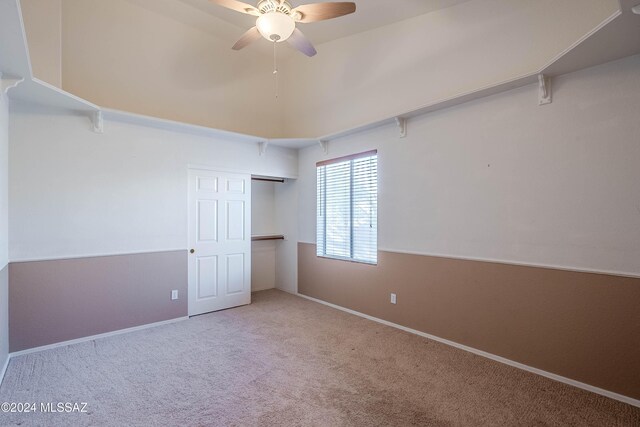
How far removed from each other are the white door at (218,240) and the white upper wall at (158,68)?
3.38ft

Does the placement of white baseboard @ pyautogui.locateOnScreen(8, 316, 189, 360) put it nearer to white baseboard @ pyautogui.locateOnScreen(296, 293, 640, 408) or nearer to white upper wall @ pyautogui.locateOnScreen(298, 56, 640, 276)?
white baseboard @ pyautogui.locateOnScreen(296, 293, 640, 408)

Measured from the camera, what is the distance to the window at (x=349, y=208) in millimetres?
4271

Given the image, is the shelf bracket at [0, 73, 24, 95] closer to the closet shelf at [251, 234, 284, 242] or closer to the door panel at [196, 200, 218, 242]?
the door panel at [196, 200, 218, 242]

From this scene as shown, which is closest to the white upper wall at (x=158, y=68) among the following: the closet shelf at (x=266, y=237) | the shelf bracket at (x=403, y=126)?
the closet shelf at (x=266, y=237)

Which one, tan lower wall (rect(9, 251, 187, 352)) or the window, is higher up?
the window

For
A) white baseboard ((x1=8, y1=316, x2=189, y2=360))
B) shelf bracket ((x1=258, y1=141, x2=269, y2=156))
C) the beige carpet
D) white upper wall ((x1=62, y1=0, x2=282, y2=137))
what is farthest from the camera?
shelf bracket ((x1=258, y1=141, x2=269, y2=156))

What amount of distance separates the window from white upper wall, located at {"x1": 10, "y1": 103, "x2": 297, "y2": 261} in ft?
5.95

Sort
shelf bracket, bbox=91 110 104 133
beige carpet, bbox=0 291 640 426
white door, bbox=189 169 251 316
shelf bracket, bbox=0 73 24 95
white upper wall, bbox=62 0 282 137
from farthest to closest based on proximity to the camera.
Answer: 1. white door, bbox=189 169 251 316
2. white upper wall, bbox=62 0 282 137
3. shelf bracket, bbox=91 110 104 133
4. shelf bracket, bbox=0 73 24 95
5. beige carpet, bbox=0 291 640 426

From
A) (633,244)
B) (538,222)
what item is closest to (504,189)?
(538,222)

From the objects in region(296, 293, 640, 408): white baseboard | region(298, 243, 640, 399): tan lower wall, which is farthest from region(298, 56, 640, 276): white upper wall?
region(296, 293, 640, 408): white baseboard

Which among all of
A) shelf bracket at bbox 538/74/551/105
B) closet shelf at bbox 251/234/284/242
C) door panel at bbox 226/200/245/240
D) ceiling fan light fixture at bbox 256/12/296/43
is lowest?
closet shelf at bbox 251/234/284/242

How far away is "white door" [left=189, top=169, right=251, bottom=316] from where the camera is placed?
14.5 feet

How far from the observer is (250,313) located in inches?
177

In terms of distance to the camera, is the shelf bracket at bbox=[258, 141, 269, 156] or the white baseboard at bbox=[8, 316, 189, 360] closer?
the white baseboard at bbox=[8, 316, 189, 360]
